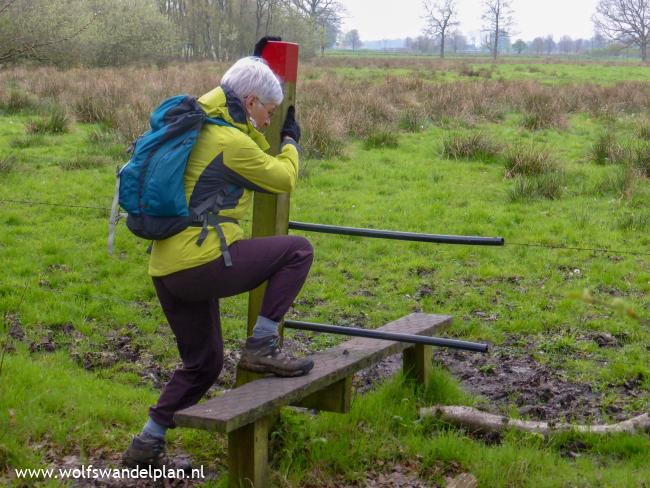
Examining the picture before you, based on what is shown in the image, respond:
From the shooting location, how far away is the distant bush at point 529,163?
12.5 m

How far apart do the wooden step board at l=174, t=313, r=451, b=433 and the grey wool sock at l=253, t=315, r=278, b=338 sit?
0.23 meters

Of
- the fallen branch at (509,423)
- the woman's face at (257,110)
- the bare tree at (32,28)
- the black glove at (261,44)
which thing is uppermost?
the bare tree at (32,28)

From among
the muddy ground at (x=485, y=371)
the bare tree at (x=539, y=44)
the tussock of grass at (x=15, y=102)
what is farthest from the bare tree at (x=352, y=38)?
the muddy ground at (x=485, y=371)

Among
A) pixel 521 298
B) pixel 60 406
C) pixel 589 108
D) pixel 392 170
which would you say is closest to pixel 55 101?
pixel 392 170

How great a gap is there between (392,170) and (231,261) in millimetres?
9692

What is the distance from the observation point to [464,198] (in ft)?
37.2

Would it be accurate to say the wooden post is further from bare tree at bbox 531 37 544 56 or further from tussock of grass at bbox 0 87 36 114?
bare tree at bbox 531 37 544 56

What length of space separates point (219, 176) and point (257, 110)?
368 millimetres

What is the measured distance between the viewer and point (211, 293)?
3639 mm

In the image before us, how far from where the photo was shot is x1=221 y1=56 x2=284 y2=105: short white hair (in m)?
3.60

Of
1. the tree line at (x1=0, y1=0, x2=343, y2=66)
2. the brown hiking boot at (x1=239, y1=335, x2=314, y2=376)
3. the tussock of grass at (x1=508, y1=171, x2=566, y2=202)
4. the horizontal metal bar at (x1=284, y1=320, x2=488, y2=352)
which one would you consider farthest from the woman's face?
the tree line at (x1=0, y1=0, x2=343, y2=66)

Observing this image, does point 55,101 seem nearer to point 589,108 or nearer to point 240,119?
point 589,108

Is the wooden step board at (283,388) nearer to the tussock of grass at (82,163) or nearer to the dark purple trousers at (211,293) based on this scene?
the dark purple trousers at (211,293)

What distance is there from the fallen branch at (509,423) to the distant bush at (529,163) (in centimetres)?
810
